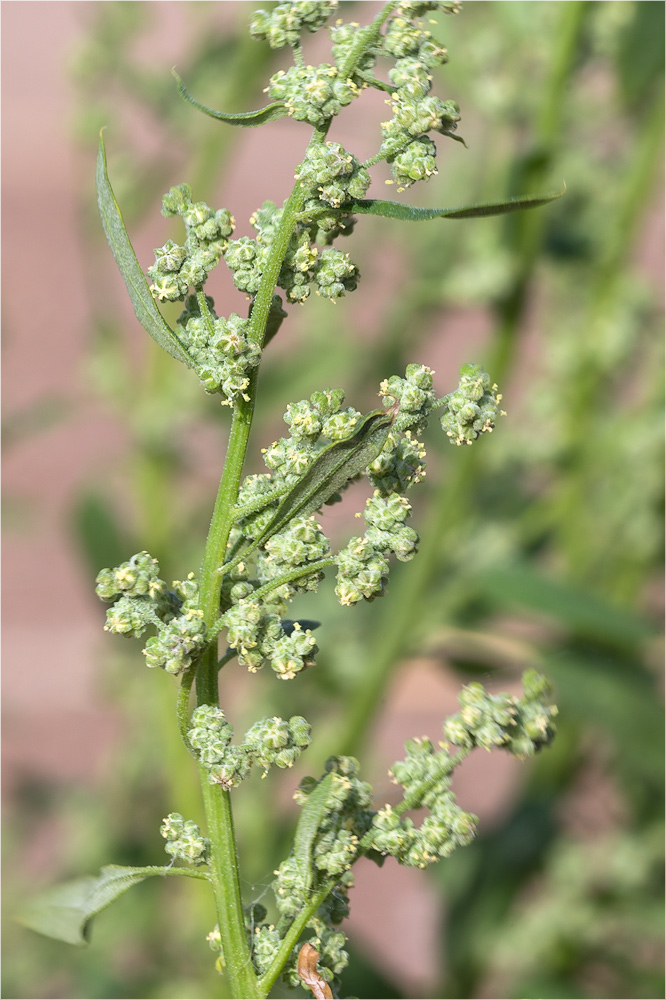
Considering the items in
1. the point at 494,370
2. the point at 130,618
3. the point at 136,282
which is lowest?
the point at 130,618

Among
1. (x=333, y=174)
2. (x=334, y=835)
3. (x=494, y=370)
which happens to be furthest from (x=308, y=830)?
(x=494, y=370)

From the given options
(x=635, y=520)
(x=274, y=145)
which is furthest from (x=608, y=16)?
(x=274, y=145)

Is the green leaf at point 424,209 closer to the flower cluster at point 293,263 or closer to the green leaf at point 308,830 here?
the flower cluster at point 293,263

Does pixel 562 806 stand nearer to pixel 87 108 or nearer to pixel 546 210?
pixel 546 210

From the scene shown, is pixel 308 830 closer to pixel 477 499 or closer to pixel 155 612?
pixel 155 612

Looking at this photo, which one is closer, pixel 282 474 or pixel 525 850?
pixel 282 474

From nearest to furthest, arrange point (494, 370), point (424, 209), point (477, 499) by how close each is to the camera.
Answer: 1. point (424, 209)
2. point (494, 370)
3. point (477, 499)
